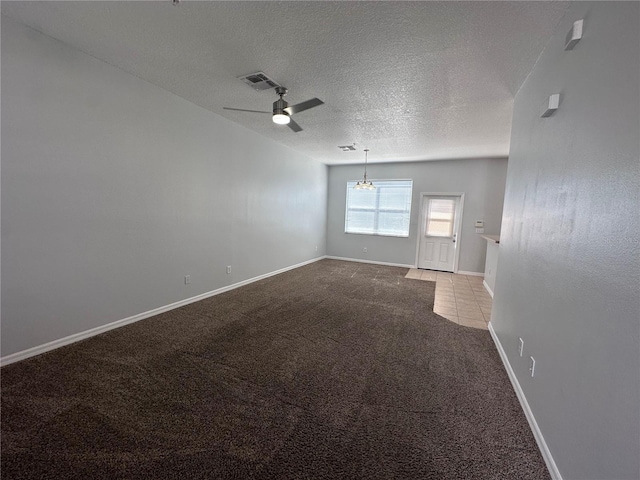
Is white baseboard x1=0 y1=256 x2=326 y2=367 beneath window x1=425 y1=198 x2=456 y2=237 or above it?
beneath

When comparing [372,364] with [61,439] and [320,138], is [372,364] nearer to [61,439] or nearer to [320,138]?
[61,439]

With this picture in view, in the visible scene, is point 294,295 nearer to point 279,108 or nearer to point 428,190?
point 279,108

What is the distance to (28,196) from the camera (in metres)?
2.28

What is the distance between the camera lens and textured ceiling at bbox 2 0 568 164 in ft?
6.24

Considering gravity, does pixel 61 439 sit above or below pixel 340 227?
below

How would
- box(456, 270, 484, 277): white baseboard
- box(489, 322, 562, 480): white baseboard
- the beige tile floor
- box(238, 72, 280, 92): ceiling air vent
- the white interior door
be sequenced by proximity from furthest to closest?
the white interior door, box(456, 270, 484, 277): white baseboard, the beige tile floor, box(238, 72, 280, 92): ceiling air vent, box(489, 322, 562, 480): white baseboard

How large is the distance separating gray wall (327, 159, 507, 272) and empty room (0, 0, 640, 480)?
6.74 ft

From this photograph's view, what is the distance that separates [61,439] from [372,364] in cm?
221

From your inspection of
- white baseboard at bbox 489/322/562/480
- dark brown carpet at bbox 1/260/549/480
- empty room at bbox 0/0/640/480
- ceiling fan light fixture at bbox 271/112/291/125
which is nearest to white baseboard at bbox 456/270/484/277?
empty room at bbox 0/0/640/480


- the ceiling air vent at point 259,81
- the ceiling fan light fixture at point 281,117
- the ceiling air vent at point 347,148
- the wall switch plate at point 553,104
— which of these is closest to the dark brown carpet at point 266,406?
the wall switch plate at point 553,104

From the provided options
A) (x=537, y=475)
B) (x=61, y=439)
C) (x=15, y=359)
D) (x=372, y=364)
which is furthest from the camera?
(x=372, y=364)

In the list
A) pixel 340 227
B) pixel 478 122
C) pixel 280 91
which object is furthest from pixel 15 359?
pixel 340 227

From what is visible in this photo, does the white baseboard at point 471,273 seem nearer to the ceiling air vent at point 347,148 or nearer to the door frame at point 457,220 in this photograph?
the door frame at point 457,220

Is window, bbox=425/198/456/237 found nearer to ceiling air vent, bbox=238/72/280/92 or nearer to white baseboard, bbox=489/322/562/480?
white baseboard, bbox=489/322/562/480
